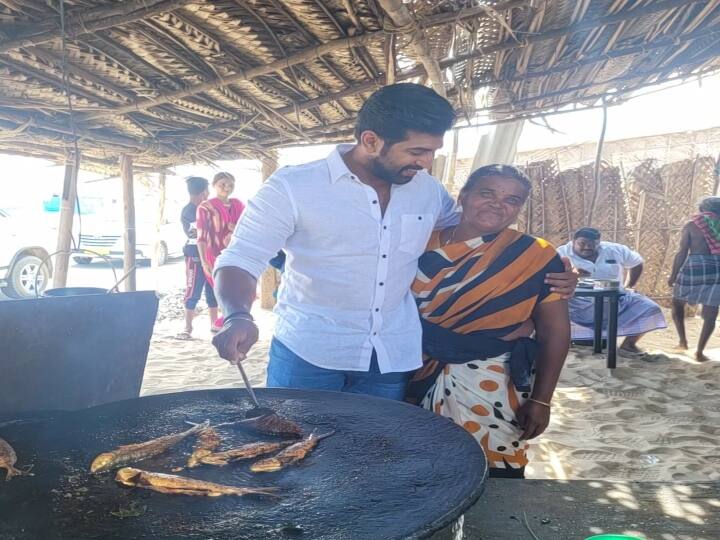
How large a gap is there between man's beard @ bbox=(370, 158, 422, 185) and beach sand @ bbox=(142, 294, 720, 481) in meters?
2.25

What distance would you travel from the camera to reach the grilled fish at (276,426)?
1642 mm

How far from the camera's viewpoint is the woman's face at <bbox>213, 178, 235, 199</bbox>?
6.75m

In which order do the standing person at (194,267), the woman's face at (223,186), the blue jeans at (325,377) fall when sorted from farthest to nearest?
the standing person at (194,267)
the woman's face at (223,186)
the blue jeans at (325,377)

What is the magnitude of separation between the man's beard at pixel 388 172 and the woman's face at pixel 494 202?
38 cm

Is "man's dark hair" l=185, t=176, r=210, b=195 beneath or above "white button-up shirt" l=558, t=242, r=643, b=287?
above

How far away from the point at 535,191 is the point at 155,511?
957cm

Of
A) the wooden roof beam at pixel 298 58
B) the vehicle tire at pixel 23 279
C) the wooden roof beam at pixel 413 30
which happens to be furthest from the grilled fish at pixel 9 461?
the vehicle tire at pixel 23 279

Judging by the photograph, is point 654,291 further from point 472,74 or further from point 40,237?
point 40,237

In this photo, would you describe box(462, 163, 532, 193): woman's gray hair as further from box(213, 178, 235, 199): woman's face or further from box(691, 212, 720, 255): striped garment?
box(691, 212, 720, 255): striped garment

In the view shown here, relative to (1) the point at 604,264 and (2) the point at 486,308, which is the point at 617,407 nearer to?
(1) the point at 604,264

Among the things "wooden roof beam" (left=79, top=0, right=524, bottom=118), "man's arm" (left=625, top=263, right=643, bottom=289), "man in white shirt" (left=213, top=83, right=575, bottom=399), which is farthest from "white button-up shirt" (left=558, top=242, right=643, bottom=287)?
"man in white shirt" (left=213, top=83, right=575, bottom=399)

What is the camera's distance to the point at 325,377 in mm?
2264

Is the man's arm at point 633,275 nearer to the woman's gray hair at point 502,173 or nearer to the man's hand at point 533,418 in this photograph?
the man's hand at point 533,418

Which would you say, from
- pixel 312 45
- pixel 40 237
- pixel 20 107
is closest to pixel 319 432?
pixel 312 45
